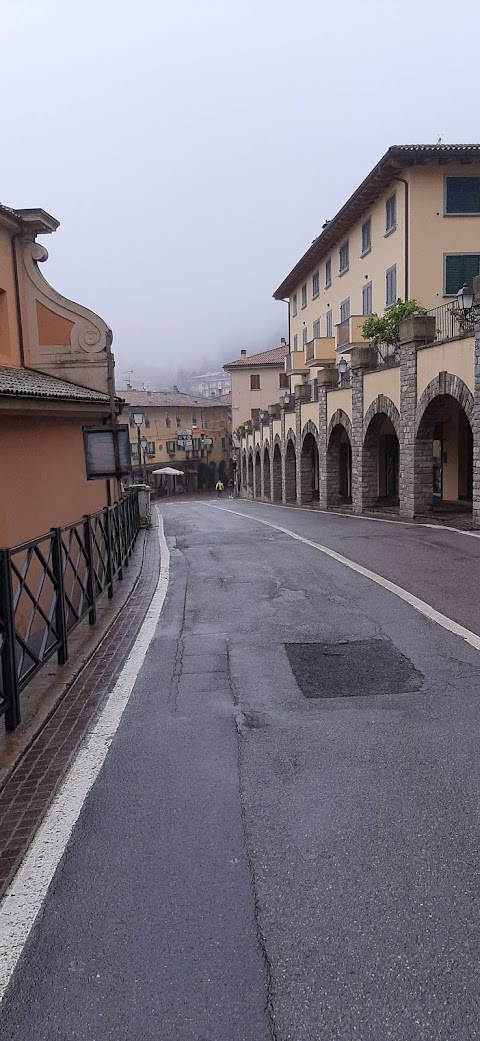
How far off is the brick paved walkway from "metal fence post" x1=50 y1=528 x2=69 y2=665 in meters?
0.27

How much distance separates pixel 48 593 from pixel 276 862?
4.41 metres

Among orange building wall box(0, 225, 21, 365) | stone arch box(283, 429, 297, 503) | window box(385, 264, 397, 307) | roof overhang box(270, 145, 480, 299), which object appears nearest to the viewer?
orange building wall box(0, 225, 21, 365)

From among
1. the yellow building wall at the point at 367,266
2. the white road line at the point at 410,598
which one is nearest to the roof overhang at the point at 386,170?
the yellow building wall at the point at 367,266

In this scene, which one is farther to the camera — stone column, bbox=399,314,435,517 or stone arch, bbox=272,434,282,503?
stone arch, bbox=272,434,282,503

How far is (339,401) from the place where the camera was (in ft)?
87.9

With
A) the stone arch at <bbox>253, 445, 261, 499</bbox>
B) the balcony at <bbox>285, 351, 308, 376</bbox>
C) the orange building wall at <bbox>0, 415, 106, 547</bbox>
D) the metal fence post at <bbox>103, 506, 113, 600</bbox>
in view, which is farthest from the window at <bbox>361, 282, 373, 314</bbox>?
the metal fence post at <bbox>103, 506, 113, 600</bbox>

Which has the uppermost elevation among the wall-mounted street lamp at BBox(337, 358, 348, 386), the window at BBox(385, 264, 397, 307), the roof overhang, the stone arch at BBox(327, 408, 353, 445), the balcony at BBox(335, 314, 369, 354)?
the roof overhang

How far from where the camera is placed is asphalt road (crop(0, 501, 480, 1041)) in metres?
2.54

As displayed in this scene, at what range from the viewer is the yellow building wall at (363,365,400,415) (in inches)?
815

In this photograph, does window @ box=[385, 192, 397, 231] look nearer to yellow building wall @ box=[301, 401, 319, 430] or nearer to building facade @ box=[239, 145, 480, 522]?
building facade @ box=[239, 145, 480, 522]

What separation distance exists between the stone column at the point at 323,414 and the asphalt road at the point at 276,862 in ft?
73.7

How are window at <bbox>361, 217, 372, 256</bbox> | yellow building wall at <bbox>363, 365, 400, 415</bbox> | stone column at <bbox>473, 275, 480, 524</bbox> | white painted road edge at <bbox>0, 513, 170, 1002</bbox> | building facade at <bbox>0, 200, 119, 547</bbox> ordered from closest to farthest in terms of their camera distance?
white painted road edge at <bbox>0, 513, 170, 1002</bbox> → building facade at <bbox>0, 200, 119, 547</bbox> → stone column at <bbox>473, 275, 480, 524</bbox> → yellow building wall at <bbox>363, 365, 400, 415</bbox> → window at <bbox>361, 217, 372, 256</bbox>

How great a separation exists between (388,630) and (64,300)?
475 inches

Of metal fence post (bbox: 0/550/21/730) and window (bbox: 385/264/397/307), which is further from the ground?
window (bbox: 385/264/397/307)
